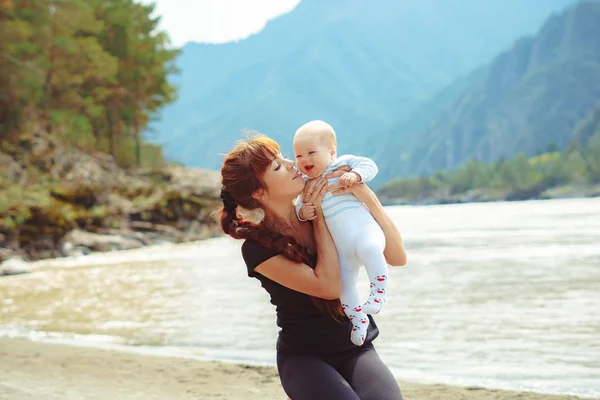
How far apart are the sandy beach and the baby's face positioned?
2.86 metres

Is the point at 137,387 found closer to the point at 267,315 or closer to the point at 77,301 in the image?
the point at 267,315

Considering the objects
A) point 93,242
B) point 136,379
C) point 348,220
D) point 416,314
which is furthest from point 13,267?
point 348,220

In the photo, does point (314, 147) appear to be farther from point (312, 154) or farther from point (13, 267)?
point (13, 267)

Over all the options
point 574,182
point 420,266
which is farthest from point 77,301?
point 574,182

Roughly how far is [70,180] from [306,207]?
33419 millimetres

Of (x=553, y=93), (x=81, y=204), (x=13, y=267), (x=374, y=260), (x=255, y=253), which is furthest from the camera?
(x=553, y=93)

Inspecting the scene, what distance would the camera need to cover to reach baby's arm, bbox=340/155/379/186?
3141mm

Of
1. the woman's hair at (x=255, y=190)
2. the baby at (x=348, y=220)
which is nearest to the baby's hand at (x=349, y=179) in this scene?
the baby at (x=348, y=220)

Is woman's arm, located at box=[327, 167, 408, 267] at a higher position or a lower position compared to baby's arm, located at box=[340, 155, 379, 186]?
lower

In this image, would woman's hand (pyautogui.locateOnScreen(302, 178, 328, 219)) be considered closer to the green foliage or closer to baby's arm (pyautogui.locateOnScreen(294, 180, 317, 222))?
baby's arm (pyautogui.locateOnScreen(294, 180, 317, 222))

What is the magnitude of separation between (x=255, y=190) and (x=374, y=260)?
64 cm

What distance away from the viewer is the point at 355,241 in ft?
10.3

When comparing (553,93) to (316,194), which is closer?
(316,194)

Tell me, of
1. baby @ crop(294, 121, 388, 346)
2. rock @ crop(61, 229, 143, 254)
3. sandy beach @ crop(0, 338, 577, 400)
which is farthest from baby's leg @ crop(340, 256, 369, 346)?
rock @ crop(61, 229, 143, 254)
